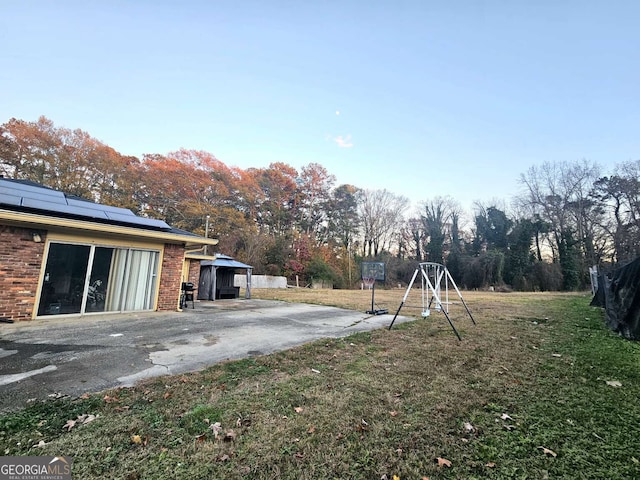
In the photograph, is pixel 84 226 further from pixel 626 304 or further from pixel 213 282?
pixel 626 304

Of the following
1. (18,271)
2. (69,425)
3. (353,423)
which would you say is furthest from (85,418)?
(18,271)

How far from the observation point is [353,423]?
217 cm

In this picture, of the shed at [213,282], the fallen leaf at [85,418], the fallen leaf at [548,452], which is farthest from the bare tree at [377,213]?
the fallen leaf at [85,418]

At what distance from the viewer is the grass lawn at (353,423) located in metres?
1.67

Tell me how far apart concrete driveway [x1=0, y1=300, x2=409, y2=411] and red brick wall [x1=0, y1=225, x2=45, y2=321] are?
0.42 metres

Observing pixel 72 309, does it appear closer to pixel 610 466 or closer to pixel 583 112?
pixel 610 466

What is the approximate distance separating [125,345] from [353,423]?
3834 millimetres

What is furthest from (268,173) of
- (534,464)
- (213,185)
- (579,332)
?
(534,464)

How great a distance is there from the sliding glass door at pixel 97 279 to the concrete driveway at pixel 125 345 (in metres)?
0.47

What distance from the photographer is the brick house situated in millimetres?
5504

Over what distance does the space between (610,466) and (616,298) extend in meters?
6.54

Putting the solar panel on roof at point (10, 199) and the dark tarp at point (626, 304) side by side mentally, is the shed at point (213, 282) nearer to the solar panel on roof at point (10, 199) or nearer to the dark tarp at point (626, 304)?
the solar panel on roof at point (10, 199)

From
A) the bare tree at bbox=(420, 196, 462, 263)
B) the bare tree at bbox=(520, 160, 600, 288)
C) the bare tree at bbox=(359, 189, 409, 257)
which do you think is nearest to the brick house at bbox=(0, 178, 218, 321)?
the bare tree at bbox=(359, 189, 409, 257)

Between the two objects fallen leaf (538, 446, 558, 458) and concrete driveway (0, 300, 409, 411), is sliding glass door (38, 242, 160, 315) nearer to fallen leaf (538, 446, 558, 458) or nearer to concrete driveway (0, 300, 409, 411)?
concrete driveway (0, 300, 409, 411)
